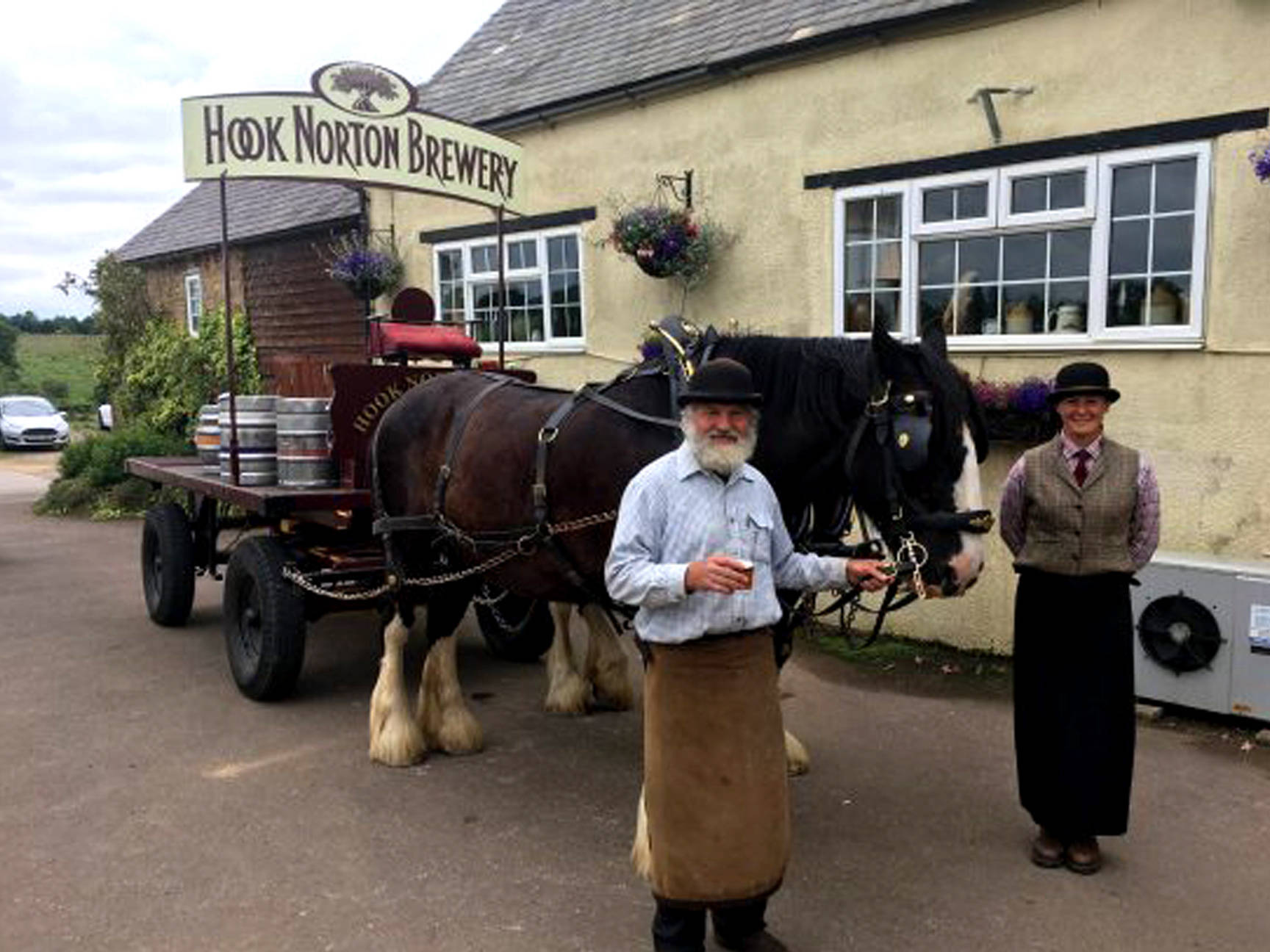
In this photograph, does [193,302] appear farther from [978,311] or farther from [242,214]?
[978,311]

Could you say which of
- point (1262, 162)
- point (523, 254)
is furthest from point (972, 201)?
point (523, 254)

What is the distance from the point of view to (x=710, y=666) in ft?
9.45

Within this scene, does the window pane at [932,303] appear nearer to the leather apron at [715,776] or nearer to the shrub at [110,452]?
the leather apron at [715,776]

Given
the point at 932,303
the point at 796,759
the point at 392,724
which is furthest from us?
the point at 932,303

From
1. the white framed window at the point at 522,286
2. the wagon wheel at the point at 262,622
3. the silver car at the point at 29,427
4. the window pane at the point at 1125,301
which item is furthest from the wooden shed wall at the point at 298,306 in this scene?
the silver car at the point at 29,427

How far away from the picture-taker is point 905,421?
10.4 feet

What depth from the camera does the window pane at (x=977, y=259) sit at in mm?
6457

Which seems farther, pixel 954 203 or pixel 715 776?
pixel 954 203

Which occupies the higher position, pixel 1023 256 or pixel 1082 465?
pixel 1023 256

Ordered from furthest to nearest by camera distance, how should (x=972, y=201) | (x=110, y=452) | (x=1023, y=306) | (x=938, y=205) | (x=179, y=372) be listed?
1. (x=179, y=372)
2. (x=110, y=452)
3. (x=938, y=205)
4. (x=972, y=201)
5. (x=1023, y=306)

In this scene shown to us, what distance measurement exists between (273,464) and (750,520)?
3.95m

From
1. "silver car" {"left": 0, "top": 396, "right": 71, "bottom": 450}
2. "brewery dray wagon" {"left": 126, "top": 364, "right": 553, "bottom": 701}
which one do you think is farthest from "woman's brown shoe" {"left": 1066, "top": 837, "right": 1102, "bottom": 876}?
"silver car" {"left": 0, "top": 396, "right": 71, "bottom": 450}

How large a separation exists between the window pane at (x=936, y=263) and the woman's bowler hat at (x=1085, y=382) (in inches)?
126

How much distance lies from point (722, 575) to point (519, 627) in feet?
13.4
